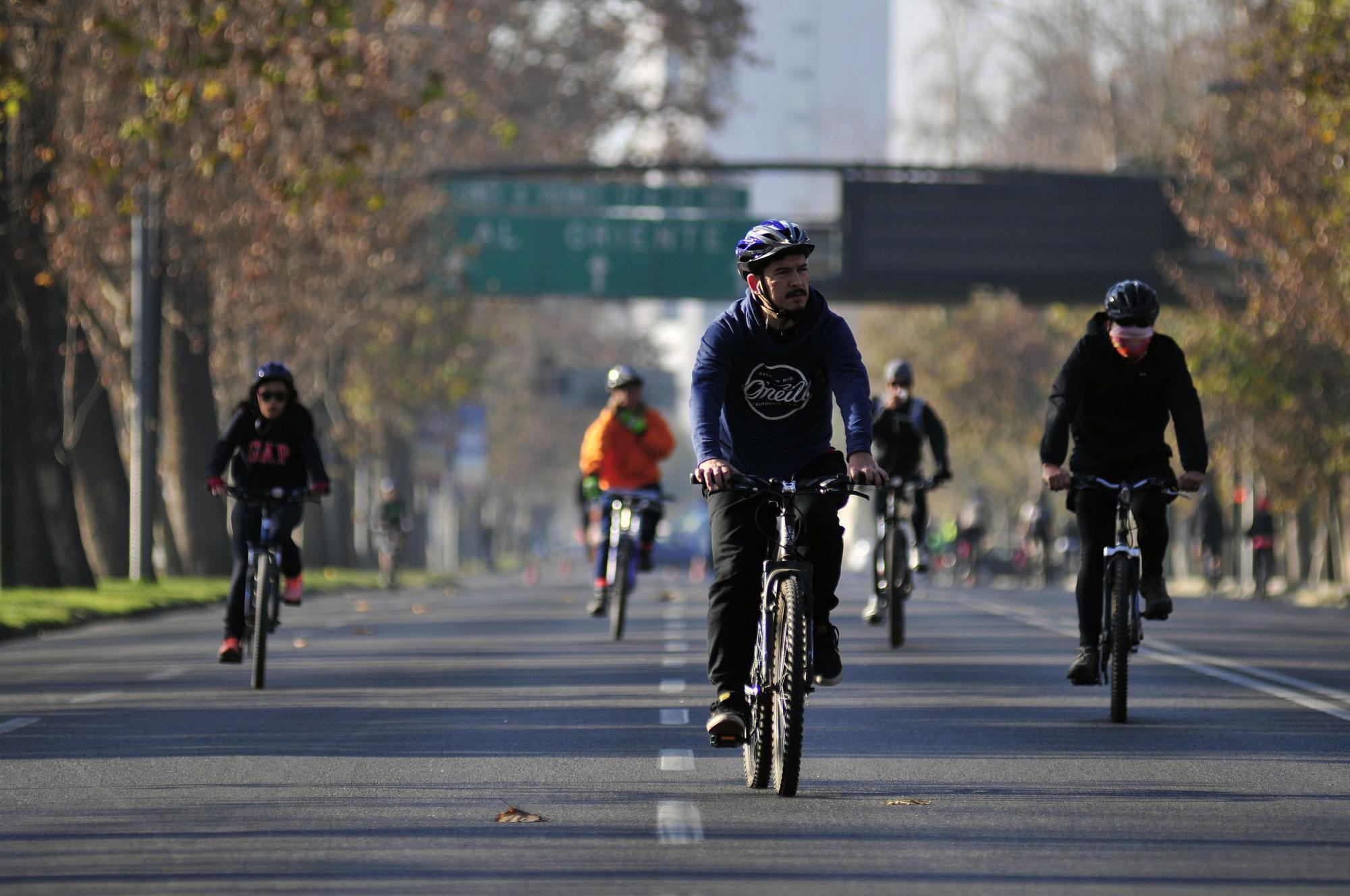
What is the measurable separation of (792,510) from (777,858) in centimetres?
176

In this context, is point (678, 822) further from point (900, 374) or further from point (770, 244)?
point (900, 374)

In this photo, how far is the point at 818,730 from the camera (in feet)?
40.4

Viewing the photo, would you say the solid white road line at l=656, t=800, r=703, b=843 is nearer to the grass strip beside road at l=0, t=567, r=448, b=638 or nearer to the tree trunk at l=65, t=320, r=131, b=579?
the grass strip beside road at l=0, t=567, r=448, b=638

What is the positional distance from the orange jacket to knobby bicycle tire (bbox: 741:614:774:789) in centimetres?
940

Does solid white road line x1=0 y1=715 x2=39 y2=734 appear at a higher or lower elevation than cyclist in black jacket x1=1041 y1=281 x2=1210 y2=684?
lower

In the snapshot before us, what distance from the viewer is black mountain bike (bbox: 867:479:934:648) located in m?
17.6

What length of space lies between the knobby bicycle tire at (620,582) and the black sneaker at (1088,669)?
704cm

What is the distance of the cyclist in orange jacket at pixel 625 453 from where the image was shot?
1941 centimetres

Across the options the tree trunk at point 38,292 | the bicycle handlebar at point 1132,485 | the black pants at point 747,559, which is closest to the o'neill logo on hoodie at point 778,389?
the black pants at point 747,559

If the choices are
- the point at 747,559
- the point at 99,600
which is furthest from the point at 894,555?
the point at 99,600

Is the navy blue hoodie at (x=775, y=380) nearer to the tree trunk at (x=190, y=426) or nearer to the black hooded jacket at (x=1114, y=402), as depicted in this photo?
the black hooded jacket at (x=1114, y=402)

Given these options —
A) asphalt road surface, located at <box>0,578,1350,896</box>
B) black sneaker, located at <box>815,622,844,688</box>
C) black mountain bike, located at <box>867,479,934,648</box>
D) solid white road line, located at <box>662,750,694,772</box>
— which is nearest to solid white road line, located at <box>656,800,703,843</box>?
asphalt road surface, located at <box>0,578,1350,896</box>

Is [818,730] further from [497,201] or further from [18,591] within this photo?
[497,201]

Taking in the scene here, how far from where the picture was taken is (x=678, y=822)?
8945 mm
